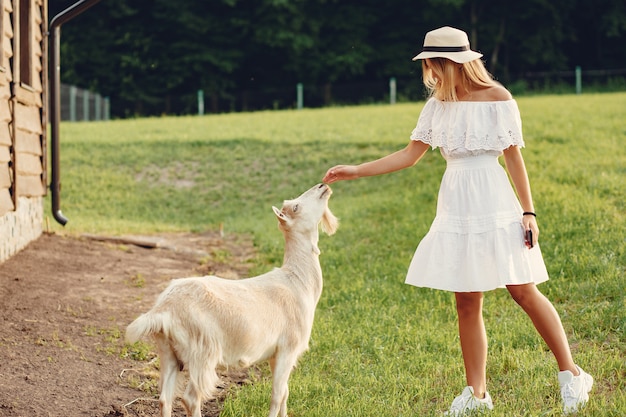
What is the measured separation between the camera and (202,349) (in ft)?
13.1

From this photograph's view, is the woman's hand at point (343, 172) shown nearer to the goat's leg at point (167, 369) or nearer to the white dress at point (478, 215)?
the white dress at point (478, 215)

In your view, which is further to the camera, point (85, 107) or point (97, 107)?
point (97, 107)

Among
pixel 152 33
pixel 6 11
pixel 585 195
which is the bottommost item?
pixel 585 195

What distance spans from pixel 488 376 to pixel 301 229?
66.3 inches

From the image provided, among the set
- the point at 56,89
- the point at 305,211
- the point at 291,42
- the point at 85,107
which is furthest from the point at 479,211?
the point at 291,42

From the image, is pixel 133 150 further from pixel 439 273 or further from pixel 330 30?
pixel 330 30

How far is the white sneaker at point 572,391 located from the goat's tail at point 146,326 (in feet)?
7.31

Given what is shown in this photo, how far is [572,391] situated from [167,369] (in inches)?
87.2

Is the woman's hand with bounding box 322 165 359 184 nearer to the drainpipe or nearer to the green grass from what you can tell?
the green grass

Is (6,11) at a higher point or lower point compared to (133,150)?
higher

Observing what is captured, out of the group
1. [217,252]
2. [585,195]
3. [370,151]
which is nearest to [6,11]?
[217,252]

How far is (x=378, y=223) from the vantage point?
38.5 ft

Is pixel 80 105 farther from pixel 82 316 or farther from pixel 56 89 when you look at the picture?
pixel 82 316

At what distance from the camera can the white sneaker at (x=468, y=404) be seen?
4.43 metres
